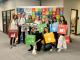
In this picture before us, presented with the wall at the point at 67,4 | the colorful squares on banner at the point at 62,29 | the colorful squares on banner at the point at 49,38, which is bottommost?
the colorful squares on banner at the point at 49,38

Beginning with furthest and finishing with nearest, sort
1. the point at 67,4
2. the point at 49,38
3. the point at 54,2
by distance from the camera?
the point at 54,2, the point at 67,4, the point at 49,38

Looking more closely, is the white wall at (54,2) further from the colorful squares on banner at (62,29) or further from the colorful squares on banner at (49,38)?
the colorful squares on banner at (49,38)

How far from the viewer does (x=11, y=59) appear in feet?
25.2

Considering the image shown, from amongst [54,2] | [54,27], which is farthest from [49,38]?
[54,2]

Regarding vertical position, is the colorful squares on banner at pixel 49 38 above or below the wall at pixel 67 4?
below

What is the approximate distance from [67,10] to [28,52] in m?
5.18

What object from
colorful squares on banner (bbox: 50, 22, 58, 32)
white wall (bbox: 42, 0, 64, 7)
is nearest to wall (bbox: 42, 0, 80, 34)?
white wall (bbox: 42, 0, 64, 7)

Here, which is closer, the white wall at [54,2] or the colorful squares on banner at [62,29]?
the colorful squares on banner at [62,29]

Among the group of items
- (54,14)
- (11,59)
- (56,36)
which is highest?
(54,14)

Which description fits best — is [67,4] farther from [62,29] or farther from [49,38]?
[49,38]

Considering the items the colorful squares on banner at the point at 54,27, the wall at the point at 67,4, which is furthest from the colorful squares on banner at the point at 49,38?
the wall at the point at 67,4

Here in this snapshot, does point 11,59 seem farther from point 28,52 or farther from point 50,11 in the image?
point 50,11

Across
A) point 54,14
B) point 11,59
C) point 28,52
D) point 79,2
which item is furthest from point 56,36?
point 79,2

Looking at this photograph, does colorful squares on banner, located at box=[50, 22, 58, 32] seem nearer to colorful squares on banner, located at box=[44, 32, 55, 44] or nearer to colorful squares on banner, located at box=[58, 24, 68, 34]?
colorful squares on banner, located at box=[58, 24, 68, 34]
